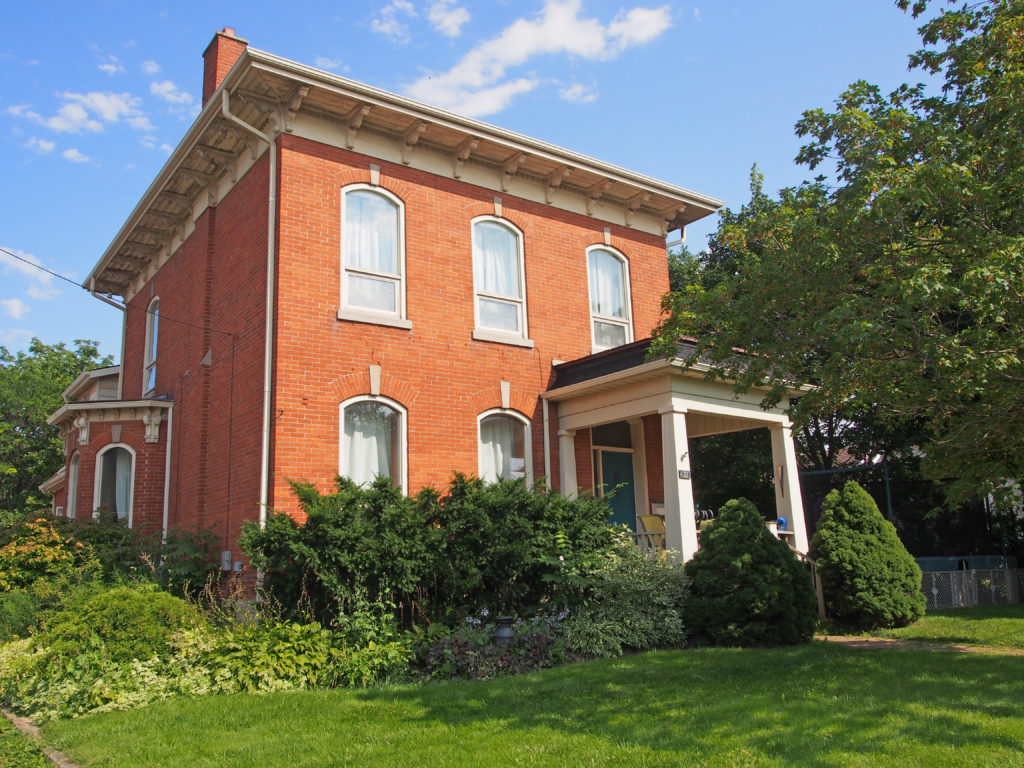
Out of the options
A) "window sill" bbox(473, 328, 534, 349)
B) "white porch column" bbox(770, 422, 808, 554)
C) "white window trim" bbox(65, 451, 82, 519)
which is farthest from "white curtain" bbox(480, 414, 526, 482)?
"white window trim" bbox(65, 451, 82, 519)

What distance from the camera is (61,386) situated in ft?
111

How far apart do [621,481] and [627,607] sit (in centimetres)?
496

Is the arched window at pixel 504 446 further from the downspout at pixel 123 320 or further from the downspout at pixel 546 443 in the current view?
the downspout at pixel 123 320

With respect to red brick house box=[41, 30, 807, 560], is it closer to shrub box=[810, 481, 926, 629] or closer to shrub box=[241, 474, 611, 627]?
shrub box=[810, 481, 926, 629]

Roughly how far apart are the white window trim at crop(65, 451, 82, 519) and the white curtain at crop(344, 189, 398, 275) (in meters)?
6.43

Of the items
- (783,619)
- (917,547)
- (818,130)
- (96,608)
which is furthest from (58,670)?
(917,547)

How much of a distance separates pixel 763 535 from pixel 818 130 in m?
4.69

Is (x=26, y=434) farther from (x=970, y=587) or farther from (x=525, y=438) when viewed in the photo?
(x=970, y=587)

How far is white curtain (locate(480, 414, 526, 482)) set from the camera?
501 inches

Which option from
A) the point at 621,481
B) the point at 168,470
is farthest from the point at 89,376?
the point at 621,481

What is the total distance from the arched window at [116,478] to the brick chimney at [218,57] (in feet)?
21.6

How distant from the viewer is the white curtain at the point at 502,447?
12.7 metres

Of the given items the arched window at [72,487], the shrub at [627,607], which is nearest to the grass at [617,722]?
the shrub at [627,607]

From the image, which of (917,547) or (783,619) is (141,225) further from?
(917,547)
